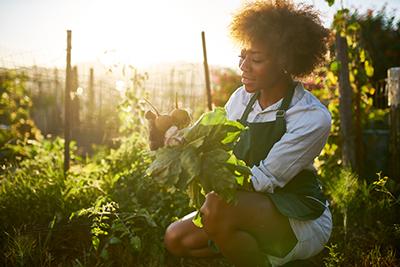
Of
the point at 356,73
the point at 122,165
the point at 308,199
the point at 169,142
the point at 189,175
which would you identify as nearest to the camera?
the point at 189,175

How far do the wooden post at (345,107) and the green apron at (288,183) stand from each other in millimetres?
2104

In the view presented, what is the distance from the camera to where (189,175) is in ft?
5.86

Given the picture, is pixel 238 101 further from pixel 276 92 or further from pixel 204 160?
pixel 204 160

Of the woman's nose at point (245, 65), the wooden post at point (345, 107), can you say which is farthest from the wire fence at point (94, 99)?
the woman's nose at point (245, 65)

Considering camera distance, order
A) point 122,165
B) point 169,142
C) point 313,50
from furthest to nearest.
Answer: point 122,165, point 313,50, point 169,142

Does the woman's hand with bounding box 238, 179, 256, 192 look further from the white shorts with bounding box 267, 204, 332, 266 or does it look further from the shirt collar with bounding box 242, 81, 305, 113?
the shirt collar with bounding box 242, 81, 305, 113

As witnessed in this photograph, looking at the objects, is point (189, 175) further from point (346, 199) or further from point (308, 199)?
point (346, 199)

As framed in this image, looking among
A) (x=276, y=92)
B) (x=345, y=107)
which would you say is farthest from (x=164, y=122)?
(x=345, y=107)

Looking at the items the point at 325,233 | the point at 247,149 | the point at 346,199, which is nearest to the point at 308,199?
the point at 325,233

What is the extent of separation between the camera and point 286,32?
246 cm

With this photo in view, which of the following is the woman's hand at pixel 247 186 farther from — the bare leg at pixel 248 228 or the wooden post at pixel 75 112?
the wooden post at pixel 75 112

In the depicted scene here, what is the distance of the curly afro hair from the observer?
2461 millimetres

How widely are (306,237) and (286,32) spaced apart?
1070 mm

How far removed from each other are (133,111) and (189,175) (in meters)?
3.80
